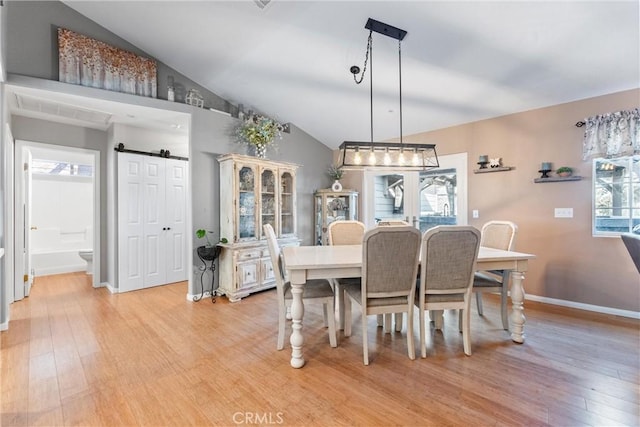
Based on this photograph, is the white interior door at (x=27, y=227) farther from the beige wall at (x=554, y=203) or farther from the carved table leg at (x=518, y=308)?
the beige wall at (x=554, y=203)

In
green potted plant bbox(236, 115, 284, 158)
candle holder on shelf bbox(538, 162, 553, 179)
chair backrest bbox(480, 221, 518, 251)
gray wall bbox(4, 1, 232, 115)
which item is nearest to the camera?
gray wall bbox(4, 1, 232, 115)

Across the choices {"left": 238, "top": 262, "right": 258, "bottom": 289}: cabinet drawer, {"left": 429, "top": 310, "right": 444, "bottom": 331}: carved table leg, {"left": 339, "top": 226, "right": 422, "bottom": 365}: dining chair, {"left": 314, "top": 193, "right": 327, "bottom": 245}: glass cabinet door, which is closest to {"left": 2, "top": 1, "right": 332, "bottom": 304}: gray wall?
{"left": 314, "top": 193, "right": 327, "bottom": 245}: glass cabinet door

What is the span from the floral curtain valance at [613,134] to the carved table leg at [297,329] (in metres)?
3.59

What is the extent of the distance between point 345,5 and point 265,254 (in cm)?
297

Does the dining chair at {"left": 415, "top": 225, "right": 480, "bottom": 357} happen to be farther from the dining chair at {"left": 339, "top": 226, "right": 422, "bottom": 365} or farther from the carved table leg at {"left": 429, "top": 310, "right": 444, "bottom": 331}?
the carved table leg at {"left": 429, "top": 310, "right": 444, "bottom": 331}

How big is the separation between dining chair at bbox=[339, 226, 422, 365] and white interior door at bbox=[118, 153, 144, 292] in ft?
11.4

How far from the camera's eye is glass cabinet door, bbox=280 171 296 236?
4.38 metres

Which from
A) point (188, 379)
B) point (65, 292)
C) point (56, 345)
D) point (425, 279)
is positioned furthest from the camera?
point (65, 292)

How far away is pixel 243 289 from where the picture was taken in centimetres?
366

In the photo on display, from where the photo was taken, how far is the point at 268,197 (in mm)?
4152

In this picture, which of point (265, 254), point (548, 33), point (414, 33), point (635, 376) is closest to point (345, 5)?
point (414, 33)

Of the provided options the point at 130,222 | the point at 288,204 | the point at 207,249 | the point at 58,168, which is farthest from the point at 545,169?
the point at 58,168

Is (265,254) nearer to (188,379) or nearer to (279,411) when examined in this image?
(188,379)

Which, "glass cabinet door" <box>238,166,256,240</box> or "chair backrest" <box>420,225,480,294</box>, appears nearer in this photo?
"chair backrest" <box>420,225,480,294</box>
